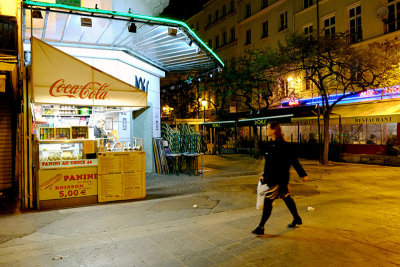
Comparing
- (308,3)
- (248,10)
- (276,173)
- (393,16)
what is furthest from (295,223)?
(248,10)

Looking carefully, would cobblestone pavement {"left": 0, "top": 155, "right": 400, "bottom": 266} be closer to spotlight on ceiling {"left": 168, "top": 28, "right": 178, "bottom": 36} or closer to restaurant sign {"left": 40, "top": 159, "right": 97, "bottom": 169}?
restaurant sign {"left": 40, "top": 159, "right": 97, "bottom": 169}

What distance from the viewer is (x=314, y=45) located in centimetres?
1734

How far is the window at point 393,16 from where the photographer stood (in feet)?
64.3

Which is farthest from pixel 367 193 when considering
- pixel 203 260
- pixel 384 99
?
pixel 384 99

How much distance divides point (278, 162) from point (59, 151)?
570 cm

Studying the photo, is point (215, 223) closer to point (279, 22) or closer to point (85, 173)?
point (85, 173)

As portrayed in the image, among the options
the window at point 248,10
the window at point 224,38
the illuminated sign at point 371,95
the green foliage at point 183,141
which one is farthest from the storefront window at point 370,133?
the window at point 224,38

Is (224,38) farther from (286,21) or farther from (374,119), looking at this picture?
(374,119)

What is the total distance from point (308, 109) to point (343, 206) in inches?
459

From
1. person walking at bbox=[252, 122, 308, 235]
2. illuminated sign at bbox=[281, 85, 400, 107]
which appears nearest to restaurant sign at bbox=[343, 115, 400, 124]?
illuminated sign at bbox=[281, 85, 400, 107]

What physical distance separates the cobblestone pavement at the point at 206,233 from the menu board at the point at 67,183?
453 mm

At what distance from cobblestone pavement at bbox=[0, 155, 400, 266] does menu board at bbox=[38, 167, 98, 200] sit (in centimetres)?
45

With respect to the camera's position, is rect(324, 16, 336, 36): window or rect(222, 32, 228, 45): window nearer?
rect(324, 16, 336, 36): window

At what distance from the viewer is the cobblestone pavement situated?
4508 millimetres
